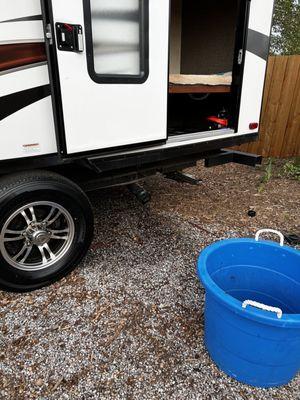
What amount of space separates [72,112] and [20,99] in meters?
0.32

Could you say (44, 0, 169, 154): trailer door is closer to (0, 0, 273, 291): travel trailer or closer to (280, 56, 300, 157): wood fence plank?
(0, 0, 273, 291): travel trailer

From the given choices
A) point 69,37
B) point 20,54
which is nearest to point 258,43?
point 69,37

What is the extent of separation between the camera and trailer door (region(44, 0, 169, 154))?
1.82 metres

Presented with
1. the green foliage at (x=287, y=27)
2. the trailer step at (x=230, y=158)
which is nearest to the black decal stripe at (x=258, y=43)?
the trailer step at (x=230, y=158)

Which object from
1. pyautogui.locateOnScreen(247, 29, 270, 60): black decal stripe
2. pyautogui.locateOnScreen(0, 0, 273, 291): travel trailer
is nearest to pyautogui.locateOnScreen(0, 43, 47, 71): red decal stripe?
pyautogui.locateOnScreen(0, 0, 273, 291): travel trailer

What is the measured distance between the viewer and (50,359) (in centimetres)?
166

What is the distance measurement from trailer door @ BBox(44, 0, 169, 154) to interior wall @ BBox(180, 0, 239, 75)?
230 cm

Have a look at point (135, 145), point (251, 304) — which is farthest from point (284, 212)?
point (251, 304)

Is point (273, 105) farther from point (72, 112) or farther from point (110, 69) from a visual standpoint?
point (72, 112)

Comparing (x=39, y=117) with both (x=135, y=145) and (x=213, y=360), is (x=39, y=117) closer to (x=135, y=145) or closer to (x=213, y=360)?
(x=135, y=145)

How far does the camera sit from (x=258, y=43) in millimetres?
2908

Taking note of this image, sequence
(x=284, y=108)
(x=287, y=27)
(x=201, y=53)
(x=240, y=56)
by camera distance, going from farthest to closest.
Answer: (x=287, y=27) < (x=284, y=108) < (x=201, y=53) < (x=240, y=56)

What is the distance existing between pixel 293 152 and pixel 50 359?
521cm

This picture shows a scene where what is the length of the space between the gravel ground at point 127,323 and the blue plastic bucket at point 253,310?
14 cm
